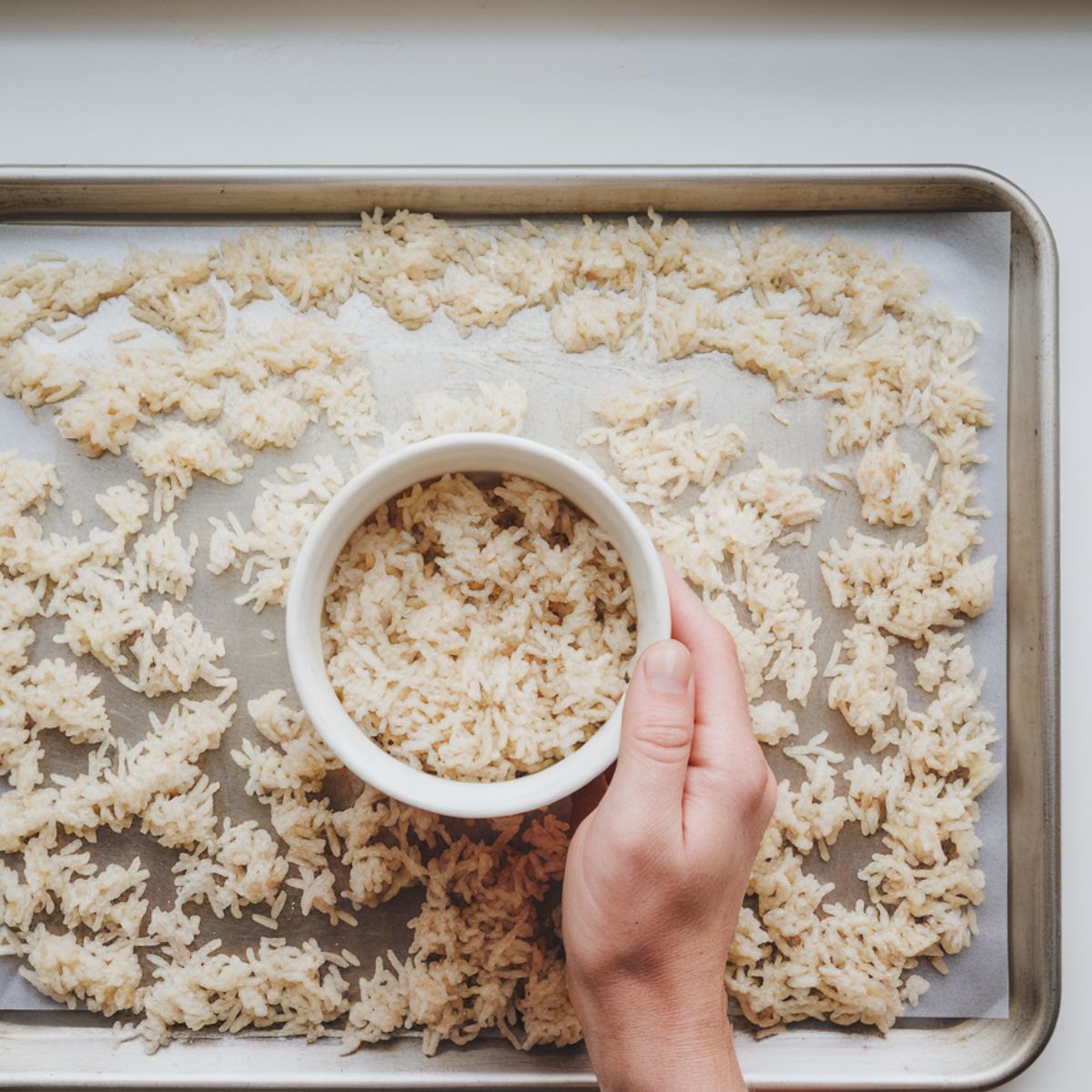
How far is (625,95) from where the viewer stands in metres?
1.20

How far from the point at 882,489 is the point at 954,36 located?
60 centimetres

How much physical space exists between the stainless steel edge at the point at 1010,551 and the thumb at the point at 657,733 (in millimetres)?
429

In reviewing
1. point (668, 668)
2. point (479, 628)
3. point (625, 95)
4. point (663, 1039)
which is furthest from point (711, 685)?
point (625, 95)

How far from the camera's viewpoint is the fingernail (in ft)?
2.87

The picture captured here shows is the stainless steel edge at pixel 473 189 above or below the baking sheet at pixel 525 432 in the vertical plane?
above

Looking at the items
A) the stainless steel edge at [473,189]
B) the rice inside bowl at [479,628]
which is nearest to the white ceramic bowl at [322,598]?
the rice inside bowl at [479,628]

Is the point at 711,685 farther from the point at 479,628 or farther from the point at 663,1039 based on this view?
the point at 663,1039

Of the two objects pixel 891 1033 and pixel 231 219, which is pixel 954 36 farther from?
pixel 891 1033

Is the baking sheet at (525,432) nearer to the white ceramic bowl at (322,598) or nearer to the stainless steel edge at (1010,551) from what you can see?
the stainless steel edge at (1010,551)

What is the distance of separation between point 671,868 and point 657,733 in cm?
13

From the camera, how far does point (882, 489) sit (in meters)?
1.12

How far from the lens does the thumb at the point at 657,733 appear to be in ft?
2.86

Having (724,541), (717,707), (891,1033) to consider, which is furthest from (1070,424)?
(891,1033)

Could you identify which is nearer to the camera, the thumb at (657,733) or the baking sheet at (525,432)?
the thumb at (657,733)
